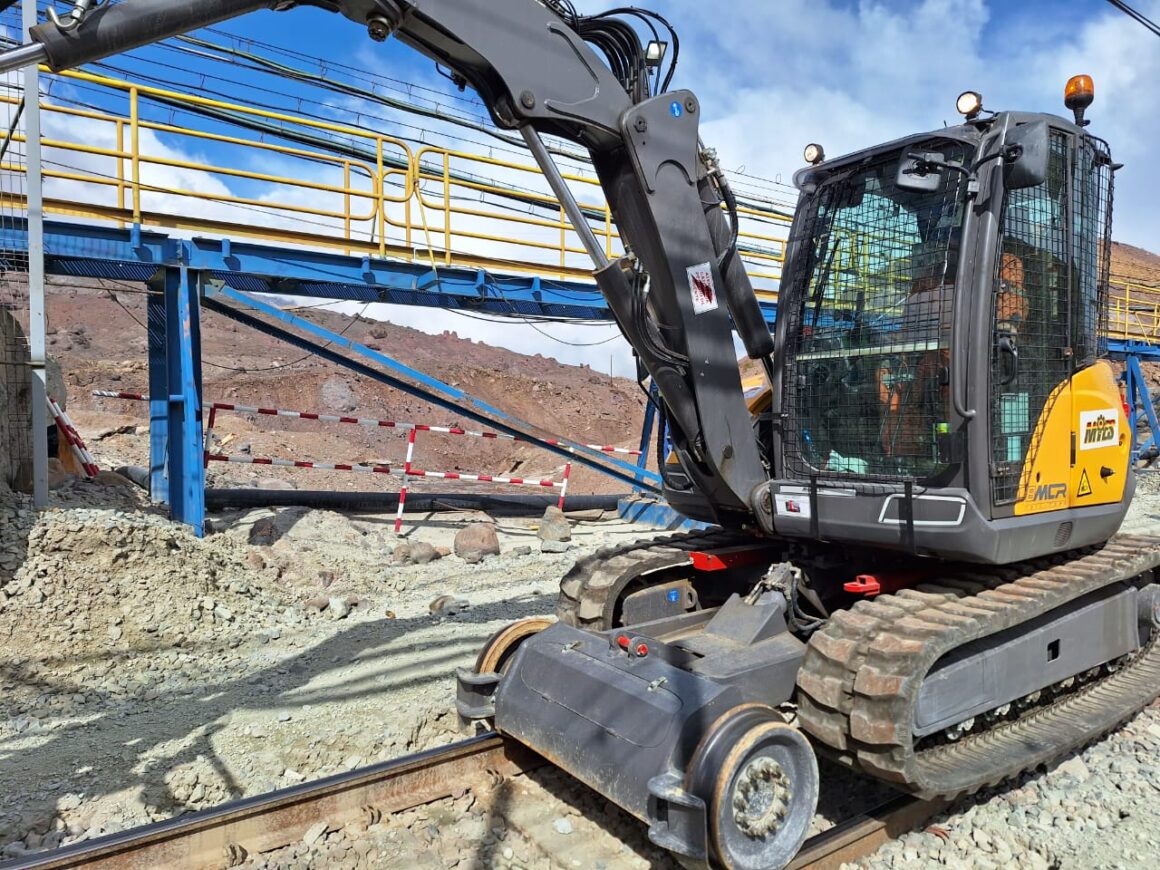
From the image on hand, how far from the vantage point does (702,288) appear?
4137 millimetres

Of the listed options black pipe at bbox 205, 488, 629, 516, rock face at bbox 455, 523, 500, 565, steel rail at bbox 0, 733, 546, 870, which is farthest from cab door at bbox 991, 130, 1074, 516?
black pipe at bbox 205, 488, 629, 516

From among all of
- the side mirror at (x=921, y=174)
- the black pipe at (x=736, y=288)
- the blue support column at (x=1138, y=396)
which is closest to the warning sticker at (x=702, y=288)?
the black pipe at (x=736, y=288)

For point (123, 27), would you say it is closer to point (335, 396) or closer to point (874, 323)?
point (874, 323)

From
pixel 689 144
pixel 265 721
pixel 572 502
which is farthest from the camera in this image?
pixel 572 502

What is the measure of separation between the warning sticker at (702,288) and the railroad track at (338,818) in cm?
234

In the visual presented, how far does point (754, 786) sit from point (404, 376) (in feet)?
25.7

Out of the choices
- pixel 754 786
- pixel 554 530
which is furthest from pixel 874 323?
pixel 554 530

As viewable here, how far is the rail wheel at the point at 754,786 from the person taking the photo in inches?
118

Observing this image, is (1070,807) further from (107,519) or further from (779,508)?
(107,519)

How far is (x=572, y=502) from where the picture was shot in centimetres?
1328

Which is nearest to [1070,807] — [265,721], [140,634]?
[265,721]

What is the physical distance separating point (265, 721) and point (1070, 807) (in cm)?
421

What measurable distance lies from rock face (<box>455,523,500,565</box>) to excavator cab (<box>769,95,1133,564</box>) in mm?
5549

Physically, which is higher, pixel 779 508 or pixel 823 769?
pixel 779 508
